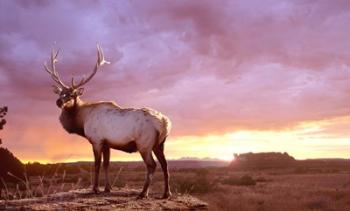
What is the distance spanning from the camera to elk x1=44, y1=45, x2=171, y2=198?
1027 centimetres

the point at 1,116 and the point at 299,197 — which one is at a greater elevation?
the point at 1,116

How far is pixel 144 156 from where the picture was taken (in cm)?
1038

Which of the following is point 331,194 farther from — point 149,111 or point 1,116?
point 149,111

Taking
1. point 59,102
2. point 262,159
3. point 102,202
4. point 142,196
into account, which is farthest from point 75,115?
point 262,159

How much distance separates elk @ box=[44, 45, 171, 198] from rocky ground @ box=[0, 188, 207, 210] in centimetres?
37

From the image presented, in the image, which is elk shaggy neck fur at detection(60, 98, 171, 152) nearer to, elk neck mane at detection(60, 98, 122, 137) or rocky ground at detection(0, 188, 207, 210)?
elk neck mane at detection(60, 98, 122, 137)

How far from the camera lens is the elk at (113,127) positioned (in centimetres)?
1027

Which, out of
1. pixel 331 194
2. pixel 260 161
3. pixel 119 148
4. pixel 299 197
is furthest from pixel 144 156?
pixel 260 161

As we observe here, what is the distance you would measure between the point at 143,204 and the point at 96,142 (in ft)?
7.24

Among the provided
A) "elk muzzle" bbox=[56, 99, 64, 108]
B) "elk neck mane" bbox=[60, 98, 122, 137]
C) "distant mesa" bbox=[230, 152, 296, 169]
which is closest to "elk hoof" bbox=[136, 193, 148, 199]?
"elk neck mane" bbox=[60, 98, 122, 137]

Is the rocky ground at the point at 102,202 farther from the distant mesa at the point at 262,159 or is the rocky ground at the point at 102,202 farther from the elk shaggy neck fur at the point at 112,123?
the distant mesa at the point at 262,159

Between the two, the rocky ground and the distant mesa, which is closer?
the rocky ground

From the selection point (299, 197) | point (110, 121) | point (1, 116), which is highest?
point (1, 116)

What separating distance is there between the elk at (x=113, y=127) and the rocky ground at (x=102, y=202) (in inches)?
14.6
